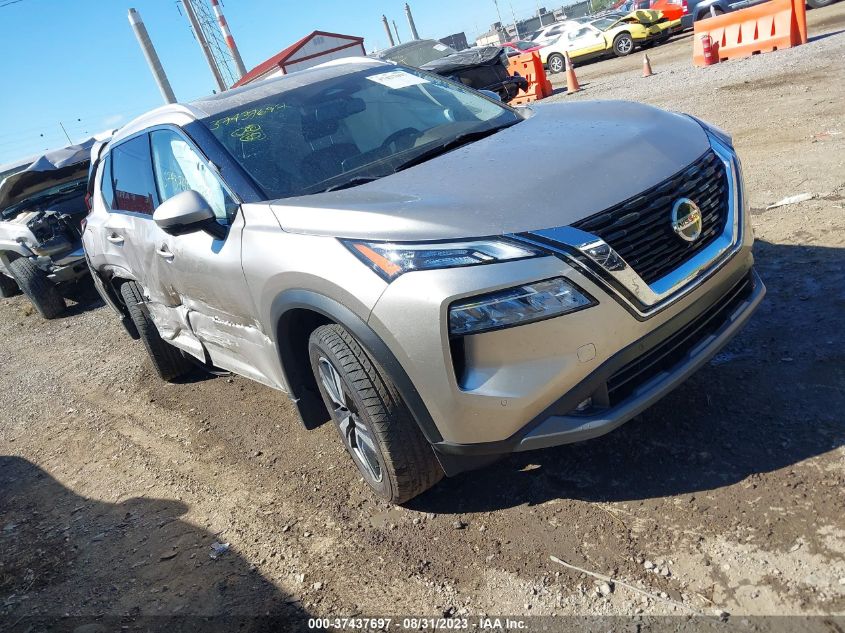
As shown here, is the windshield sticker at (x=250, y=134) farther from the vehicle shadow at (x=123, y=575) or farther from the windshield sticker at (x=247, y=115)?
the vehicle shadow at (x=123, y=575)

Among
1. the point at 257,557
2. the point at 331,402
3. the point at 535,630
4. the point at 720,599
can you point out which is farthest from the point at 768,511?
the point at 257,557

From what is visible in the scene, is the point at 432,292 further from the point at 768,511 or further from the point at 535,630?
the point at 768,511

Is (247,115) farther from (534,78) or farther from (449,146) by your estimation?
(534,78)

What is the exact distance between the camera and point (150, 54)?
21562 millimetres

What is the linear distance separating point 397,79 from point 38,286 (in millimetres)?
6653

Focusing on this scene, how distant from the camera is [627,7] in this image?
28.5 meters

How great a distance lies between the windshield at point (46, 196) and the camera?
8.72 m

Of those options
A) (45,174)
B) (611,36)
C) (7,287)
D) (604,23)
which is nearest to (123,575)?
(45,174)

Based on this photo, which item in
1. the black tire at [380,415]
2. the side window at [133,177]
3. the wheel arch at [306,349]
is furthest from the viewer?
the side window at [133,177]

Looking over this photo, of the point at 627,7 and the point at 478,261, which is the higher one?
the point at 478,261

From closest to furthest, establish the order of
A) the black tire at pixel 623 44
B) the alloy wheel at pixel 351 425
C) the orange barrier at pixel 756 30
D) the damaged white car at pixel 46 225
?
the alloy wheel at pixel 351 425 → the damaged white car at pixel 46 225 → the orange barrier at pixel 756 30 → the black tire at pixel 623 44

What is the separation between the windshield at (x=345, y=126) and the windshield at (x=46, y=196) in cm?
650

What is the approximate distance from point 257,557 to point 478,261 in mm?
1665

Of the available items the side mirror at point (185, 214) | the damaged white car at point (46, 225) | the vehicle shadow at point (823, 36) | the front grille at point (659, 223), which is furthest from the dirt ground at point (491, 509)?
the vehicle shadow at point (823, 36)
